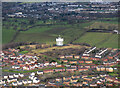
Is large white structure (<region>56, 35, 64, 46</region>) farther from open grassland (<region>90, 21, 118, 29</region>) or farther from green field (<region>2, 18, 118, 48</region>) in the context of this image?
open grassland (<region>90, 21, 118, 29</region>)

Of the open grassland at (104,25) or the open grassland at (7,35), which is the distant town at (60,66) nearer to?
the open grassland at (7,35)

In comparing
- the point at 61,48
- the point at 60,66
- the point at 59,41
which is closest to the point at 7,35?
the point at 59,41

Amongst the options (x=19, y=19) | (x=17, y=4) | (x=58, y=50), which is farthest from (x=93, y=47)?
(x=17, y=4)

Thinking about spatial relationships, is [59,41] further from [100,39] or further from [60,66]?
[60,66]

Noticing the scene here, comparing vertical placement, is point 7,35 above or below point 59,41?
below

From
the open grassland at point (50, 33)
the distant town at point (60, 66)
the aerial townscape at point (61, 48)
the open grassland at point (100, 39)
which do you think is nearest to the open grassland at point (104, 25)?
the aerial townscape at point (61, 48)

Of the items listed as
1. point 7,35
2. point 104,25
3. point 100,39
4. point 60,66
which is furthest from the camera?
point 104,25

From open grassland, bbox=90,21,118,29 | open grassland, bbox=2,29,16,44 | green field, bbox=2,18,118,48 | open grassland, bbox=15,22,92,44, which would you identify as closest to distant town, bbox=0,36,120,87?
green field, bbox=2,18,118,48
